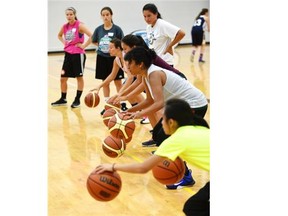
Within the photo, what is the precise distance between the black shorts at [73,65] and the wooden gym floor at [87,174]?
530 millimetres

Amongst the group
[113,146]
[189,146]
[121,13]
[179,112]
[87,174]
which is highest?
[121,13]

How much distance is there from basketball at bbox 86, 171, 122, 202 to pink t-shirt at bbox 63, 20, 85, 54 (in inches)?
208

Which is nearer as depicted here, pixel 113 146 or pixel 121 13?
pixel 113 146

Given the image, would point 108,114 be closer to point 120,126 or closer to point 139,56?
point 120,126

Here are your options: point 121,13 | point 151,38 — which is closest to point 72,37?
point 151,38

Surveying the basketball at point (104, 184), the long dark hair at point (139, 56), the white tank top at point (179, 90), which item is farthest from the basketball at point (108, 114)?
the basketball at point (104, 184)

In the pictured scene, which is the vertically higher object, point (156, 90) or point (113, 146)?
point (156, 90)

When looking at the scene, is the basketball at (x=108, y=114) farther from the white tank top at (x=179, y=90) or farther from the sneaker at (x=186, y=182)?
the sneaker at (x=186, y=182)

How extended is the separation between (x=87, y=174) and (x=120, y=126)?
0.58 m

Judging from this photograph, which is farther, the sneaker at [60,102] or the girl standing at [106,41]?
the sneaker at [60,102]

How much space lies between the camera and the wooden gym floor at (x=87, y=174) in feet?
14.7

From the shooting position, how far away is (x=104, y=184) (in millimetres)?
3602

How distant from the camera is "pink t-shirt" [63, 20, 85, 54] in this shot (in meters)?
8.65
